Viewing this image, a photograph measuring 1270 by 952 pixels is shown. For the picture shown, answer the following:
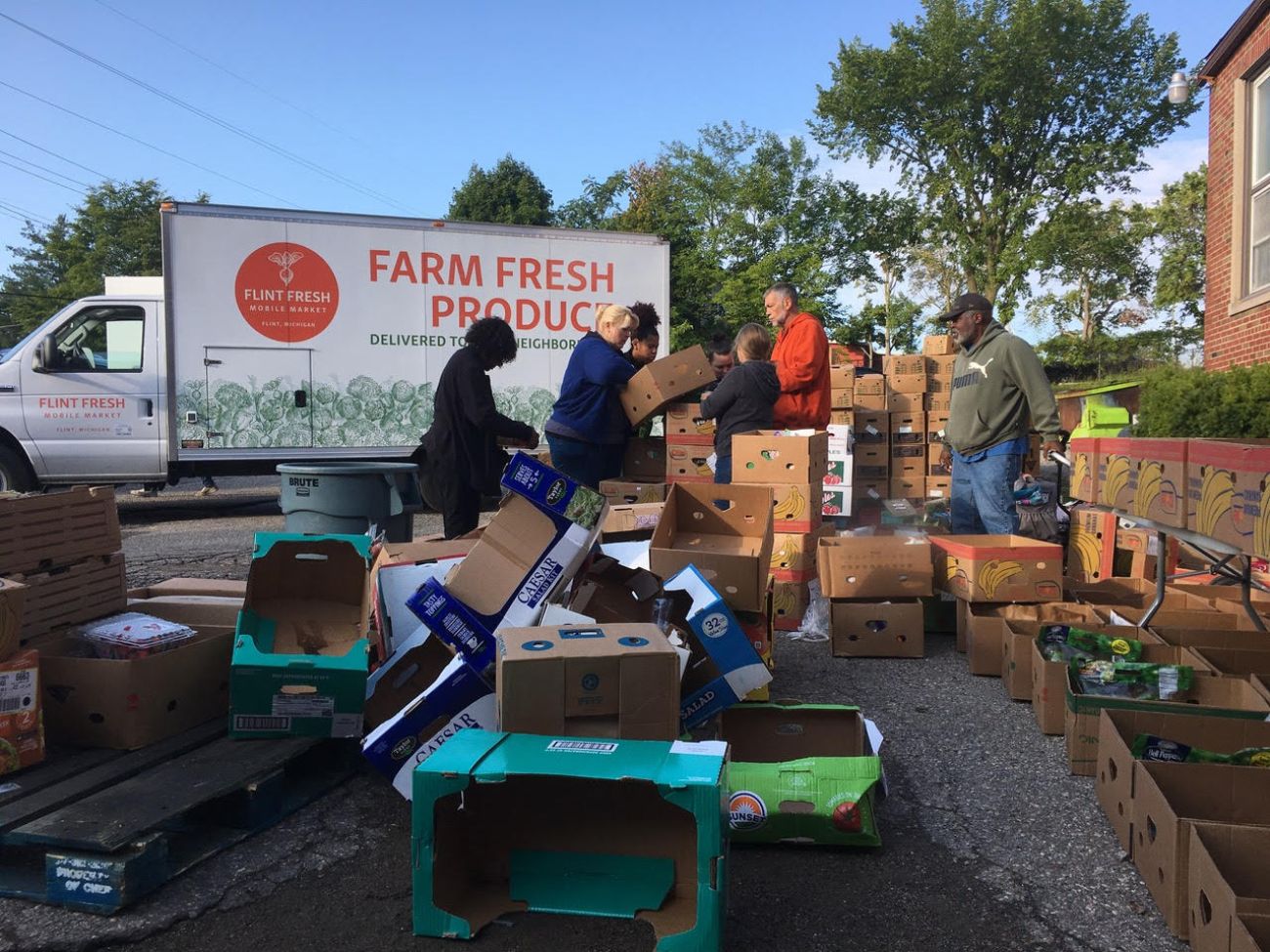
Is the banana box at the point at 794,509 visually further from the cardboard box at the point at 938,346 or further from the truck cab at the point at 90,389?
the truck cab at the point at 90,389

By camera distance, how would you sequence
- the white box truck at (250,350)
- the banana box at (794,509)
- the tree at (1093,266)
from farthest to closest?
the tree at (1093,266) → the white box truck at (250,350) → the banana box at (794,509)

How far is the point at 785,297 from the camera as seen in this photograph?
663 cm

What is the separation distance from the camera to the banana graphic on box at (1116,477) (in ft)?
13.9

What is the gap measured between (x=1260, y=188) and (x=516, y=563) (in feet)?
34.3

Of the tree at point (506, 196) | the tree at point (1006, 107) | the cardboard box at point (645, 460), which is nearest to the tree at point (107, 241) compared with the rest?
the tree at point (506, 196)

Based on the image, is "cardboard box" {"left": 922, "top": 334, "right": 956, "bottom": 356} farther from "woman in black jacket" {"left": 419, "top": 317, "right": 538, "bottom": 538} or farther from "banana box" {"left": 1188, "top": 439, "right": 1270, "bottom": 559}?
"banana box" {"left": 1188, "top": 439, "right": 1270, "bottom": 559}

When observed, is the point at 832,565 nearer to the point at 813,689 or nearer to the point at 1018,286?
the point at 813,689

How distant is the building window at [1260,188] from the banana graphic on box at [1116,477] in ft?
23.6

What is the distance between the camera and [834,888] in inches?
104

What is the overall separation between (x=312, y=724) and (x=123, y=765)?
607 mm

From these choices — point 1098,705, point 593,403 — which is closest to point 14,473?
point 593,403

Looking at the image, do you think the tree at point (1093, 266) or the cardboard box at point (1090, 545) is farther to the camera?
the tree at point (1093, 266)

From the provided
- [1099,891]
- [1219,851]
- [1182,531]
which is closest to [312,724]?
[1099,891]

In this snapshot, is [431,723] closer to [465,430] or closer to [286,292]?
[465,430]
